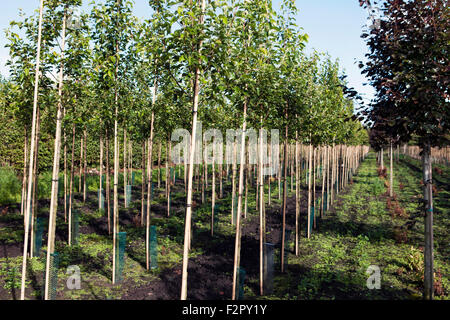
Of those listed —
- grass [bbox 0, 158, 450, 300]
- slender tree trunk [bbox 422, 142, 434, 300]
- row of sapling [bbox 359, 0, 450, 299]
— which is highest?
row of sapling [bbox 359, 0, 450, 299]

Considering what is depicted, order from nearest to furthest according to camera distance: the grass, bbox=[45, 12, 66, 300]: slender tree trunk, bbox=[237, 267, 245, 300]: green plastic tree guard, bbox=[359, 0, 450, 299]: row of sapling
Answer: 1. bbox=[359, 0, 450, 299]: row of sapling
2. bbox=[45, 12, 66, 300]: slender tree trunk
3. bbox=[237, 267, 245, 300]: green plastic tree guard
4. the grass

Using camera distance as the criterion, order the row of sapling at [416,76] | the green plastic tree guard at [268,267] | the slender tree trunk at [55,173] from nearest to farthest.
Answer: the row of sapling at [416,76], the slender tree trunk at [55,173], the green plastic tree guard at [268,267]

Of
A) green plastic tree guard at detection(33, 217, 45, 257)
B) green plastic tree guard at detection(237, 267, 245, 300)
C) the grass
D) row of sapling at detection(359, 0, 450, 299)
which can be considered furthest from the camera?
green plastic tree guard at detection(33, 217, 45, 257)

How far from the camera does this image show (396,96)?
5.41 meters

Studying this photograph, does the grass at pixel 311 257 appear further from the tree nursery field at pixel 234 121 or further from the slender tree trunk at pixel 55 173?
the slender tree trunk at pixel 55 173

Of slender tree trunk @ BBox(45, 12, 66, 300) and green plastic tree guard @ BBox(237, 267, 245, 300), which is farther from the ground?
slender tree trunk @ BBox(45, 12, 66, 300)

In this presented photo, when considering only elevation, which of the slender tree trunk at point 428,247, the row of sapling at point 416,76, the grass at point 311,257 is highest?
the row of sapling at point 416,76

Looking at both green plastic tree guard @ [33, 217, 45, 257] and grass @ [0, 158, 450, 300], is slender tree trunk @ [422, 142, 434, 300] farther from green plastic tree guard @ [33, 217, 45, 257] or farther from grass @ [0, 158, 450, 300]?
green plastic tree guard @ [33, 217, 45, 257]

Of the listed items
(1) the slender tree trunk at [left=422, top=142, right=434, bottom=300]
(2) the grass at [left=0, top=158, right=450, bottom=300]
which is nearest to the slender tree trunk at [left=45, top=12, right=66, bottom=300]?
(2) the grass at [left=0, top=158, right=450, bottom=300]

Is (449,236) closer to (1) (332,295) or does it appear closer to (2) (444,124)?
(1) (332,295)

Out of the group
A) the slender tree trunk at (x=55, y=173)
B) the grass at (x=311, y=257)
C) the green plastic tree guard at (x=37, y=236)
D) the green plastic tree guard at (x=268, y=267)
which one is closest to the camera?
the slender tree trunk at (x=55, y=173)

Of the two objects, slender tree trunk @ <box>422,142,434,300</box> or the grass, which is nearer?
slender tree trunk @ <box>422,142,434,300</box>

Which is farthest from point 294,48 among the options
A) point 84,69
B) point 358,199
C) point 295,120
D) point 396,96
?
point 358,199

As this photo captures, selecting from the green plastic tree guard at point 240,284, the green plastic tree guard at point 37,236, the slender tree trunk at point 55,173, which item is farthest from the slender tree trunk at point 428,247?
the green plastic tree guard at point 37,236
